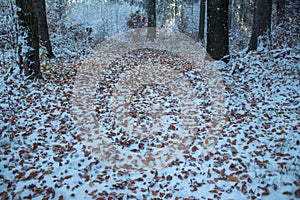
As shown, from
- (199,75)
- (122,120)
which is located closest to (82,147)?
(122,120)

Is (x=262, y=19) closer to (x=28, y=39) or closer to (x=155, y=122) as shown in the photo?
(x=155, y=122)

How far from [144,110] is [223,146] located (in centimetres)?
233

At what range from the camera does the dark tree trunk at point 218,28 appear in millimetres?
7723

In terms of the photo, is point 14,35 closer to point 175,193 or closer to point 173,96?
point 173,96

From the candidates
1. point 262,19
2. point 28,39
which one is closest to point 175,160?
point 28,39

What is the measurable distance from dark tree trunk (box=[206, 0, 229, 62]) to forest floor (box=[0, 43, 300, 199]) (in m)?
1.64

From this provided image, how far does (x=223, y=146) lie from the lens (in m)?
4.34

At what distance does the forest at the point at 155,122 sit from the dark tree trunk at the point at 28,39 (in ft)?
0.09

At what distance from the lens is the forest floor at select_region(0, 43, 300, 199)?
3387 mm

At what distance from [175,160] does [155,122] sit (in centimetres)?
147

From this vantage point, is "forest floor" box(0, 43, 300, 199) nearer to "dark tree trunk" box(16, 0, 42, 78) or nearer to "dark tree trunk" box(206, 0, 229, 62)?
"dark tree trunk" box(16, 0, 42, 78)

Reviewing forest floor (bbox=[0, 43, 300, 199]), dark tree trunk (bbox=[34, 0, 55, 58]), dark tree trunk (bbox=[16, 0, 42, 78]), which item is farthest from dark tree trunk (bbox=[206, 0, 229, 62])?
dark tree trunk (bbox=[34, 0, 55, 58])

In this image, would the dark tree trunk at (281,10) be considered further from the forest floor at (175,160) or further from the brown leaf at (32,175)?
the brown leaf at (32,175)

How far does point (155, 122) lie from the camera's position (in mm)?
5410
